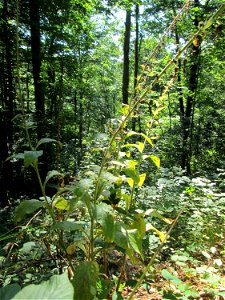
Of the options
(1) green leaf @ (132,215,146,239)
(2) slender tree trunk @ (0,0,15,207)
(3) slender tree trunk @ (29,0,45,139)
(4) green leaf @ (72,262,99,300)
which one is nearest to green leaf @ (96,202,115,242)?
(4) green leaf @ (72,262,99,300)

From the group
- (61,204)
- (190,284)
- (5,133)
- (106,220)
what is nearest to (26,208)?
(61,204)

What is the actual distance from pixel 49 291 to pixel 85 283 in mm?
692

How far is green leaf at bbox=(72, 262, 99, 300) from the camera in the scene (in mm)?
1365

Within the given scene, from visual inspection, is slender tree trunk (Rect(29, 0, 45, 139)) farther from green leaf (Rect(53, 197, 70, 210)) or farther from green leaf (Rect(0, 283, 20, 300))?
green leaf (Rect(0, 283, 20, 300))

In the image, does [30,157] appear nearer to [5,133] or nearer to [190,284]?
[190,284]

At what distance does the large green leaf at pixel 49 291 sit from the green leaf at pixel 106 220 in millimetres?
564

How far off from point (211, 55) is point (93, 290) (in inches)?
465

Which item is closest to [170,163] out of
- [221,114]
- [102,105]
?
[221,114]

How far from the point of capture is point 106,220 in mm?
1393

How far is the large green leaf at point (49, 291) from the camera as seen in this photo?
0.72 meters

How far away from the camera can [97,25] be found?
21906 millimetres

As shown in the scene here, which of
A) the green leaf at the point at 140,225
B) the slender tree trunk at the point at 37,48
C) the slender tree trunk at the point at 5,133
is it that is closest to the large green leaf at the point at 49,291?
the green leaf at the point at 140,225

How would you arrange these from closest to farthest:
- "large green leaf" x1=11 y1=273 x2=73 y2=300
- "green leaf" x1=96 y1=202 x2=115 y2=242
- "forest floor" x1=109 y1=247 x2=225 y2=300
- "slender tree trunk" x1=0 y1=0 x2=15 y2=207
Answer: "large green leaf" x1=11 y1=273 x2=73 y2=300 < "green leaf" x1=96 y1=202 x2=115 y2=242 < "forest floor" x1=109 y1=247 x2=225 y2=300 < "slender tree trunk" x1=0 y1=0 x2=15 y2=207

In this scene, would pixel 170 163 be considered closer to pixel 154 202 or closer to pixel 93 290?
pixel 154 202
